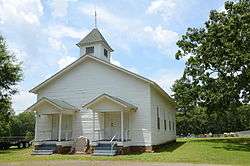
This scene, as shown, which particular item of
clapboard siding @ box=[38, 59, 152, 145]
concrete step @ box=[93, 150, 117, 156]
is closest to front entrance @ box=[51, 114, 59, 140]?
clapboard siding @ box=[38, 59, 152, 145]

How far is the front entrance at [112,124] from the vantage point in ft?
87.1

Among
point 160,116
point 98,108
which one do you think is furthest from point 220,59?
point 98,108

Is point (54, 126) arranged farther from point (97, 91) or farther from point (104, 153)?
point (104, 153)

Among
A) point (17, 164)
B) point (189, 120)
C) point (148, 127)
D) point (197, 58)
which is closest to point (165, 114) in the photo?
point (197, 58)

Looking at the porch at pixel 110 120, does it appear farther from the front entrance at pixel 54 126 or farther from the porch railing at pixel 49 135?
the front entrance at pixel 54 126

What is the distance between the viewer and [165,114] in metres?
33.7

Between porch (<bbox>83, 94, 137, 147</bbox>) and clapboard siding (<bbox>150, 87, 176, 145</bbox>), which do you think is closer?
porch (<bbox>83, 94, 137, 147</bbox>)

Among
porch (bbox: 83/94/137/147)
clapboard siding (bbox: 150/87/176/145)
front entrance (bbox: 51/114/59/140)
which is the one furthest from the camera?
front entrance (bbox: 51/114/59/140)

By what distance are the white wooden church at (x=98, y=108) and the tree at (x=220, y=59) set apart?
5.02 metres

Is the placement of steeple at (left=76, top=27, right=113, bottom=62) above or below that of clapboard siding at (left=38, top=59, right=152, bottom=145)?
above

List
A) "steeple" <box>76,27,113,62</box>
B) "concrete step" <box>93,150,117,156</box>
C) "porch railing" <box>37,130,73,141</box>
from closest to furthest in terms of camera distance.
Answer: "concrete step" <box>93,150,117,156</box> → "porch railing" <box>37,130,73,141</box> → "steeple" <box>76,27,113,62</box>

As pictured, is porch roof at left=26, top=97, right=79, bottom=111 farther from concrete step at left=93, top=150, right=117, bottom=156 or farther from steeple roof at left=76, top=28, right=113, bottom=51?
steeple roof at left=76, top=28, right=113, bottom=51

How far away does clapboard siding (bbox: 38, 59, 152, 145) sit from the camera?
25.9 m

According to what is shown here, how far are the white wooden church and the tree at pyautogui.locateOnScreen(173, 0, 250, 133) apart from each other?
5022mm
